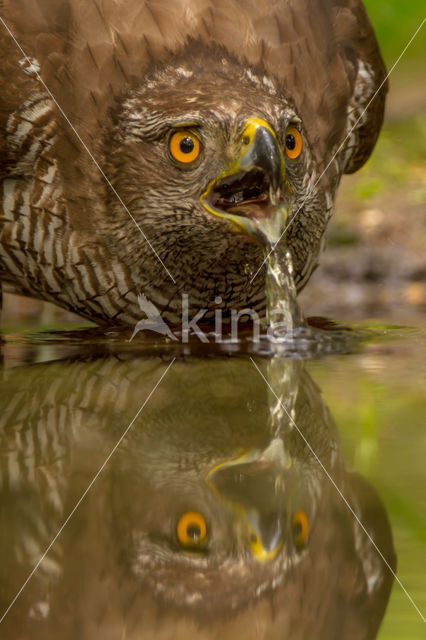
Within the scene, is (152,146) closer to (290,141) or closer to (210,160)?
(210,160)

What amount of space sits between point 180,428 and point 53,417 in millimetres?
408

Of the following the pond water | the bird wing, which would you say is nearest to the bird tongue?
the bird wing

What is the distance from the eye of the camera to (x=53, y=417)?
3039mm

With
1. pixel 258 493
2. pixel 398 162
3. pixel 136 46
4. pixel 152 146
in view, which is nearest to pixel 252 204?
pixel 152 146

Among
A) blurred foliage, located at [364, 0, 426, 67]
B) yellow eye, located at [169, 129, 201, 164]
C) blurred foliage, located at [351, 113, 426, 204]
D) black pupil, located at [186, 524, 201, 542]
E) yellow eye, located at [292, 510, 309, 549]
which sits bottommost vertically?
black pupil, located at [186, 524, 201, 542]

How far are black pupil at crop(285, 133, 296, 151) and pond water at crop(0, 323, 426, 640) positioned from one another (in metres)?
1.06

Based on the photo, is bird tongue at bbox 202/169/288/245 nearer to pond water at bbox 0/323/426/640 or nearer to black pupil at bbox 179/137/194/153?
black pupil at bbox 179/137/194/153

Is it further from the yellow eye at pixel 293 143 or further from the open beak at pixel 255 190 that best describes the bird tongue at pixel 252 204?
the yellow eye at pixel 293 143

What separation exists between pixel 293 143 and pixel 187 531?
240cm

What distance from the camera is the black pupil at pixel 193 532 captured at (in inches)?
81.4

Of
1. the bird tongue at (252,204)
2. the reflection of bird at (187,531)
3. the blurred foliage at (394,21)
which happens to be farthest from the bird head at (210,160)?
the blurred foliage at (394,21)

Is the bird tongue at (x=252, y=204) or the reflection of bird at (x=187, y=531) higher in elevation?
the bird tongue at (x=252, y=204)

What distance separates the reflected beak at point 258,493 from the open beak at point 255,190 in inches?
55.3

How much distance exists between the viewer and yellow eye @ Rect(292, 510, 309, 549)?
2.02 metres
